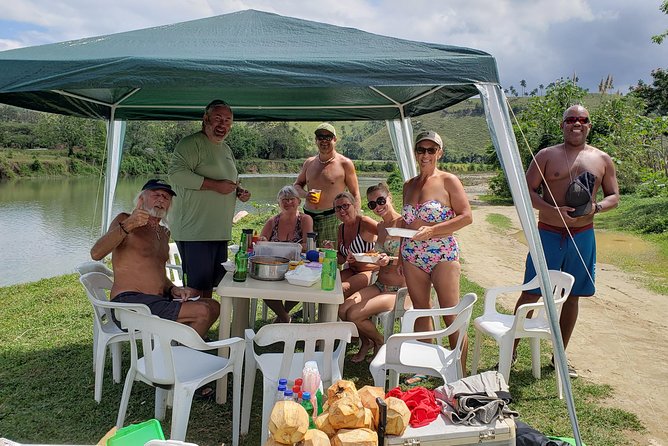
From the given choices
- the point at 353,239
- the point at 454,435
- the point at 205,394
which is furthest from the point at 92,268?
the point at 454,435

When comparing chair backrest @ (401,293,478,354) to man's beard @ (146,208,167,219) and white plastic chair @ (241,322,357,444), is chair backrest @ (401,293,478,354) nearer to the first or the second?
white plastic chair @ (241,322,357,444)

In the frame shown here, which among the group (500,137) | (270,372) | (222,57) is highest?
(222,57)

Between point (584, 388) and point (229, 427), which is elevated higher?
point (584, 388)

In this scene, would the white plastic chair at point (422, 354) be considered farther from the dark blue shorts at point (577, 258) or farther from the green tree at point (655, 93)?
the green tree at point (655, 93)

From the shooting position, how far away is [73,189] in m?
A: 27.1

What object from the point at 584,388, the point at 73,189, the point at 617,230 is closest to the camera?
the point at 584,388

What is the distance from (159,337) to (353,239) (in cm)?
185

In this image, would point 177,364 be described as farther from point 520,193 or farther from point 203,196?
point 520,193

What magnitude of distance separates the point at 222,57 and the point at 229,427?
1882 millimetres

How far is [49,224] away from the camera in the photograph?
16.4 m

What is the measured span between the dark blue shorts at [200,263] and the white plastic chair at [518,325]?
72.2 inches

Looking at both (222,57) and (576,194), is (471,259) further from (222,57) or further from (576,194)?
(222,57)

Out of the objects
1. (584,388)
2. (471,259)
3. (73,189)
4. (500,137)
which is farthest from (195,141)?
(73,189)

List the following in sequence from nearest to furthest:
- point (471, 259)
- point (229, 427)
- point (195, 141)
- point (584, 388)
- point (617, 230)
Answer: point (229, 427) → point (584, 388) → point (195, 141) → point (471, 259) → point (617, 230)
